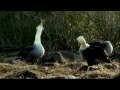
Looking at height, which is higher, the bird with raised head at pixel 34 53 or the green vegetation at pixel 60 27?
the green vegetation at pixel 60 27

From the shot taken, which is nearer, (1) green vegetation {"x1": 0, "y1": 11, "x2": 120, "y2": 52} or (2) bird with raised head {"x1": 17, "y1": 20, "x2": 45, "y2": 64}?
(2) bird with raised head {"x1": 17, "y1": 20, "x2": 45, "y2": 64}

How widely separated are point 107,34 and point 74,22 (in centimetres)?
81

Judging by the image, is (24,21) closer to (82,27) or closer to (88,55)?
(82,27)

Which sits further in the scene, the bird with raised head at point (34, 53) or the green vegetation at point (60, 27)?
the green vegetation at point (60, 27)

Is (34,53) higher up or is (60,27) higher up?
(60,27)

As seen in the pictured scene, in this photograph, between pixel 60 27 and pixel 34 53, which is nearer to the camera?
pixel 34 53

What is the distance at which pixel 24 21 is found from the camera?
922cm
